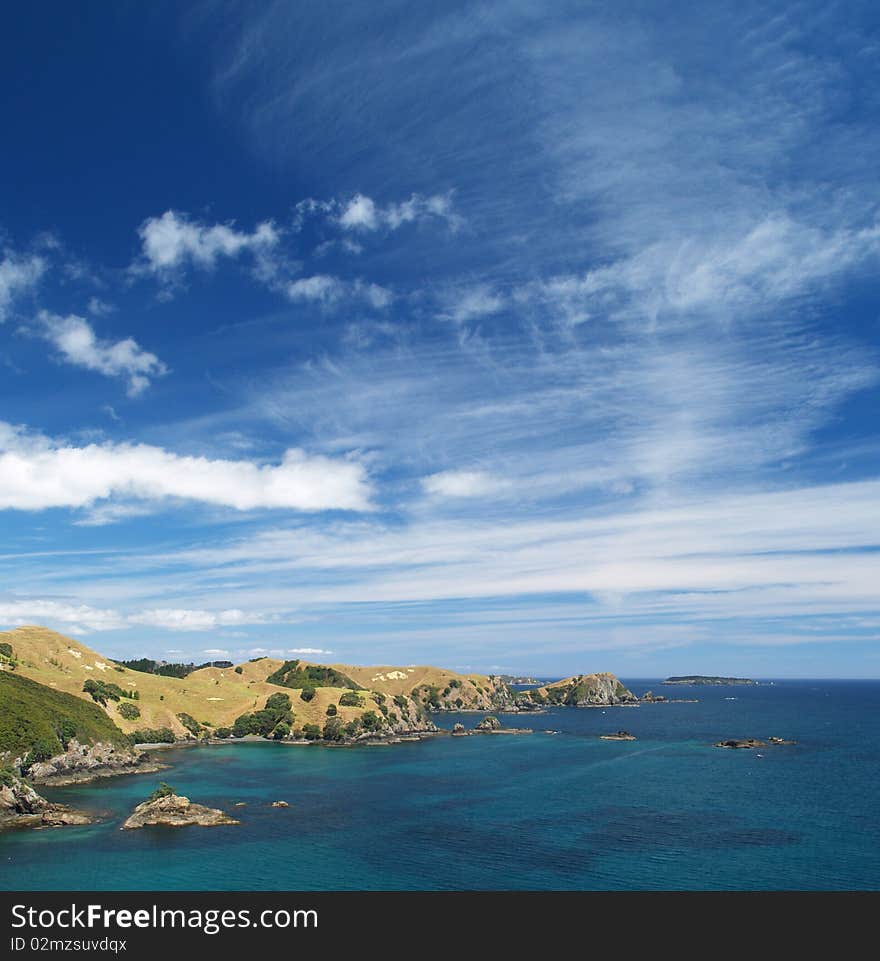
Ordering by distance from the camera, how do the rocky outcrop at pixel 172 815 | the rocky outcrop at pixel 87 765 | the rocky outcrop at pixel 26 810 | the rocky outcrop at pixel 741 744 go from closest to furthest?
the rocky outcrop at pixel 26 810
the rocky outcrop at pixel 172 815
the rocky outcrop at pixel 87 765
the rocky outcrop at pixel 741 744

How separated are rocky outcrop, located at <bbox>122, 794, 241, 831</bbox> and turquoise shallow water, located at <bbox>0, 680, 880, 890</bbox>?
9.25 feet

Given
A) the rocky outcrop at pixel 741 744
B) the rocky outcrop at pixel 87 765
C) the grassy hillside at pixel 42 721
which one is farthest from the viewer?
the rocky outcrop at pixel 741 744

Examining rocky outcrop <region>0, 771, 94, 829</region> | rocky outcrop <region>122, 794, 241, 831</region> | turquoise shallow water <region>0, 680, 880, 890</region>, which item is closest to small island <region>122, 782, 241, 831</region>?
rocky outcrop <region>122, 794, 241, 831</region>

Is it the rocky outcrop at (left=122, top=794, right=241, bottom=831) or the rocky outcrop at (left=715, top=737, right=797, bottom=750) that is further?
the rocky outcrop at (left=715, top=737, right=797, bottom=750)

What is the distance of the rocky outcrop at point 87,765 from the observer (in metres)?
133

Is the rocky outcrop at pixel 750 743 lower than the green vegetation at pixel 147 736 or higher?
lower

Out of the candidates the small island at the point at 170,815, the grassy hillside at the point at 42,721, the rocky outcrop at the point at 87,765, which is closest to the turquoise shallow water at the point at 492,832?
the small island at the point at 170,815

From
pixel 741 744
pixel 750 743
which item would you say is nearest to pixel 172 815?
pixel 741 744

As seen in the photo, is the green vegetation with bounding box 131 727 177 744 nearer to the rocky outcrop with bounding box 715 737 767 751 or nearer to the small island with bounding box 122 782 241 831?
the small island with bounding box 122 782 241 831

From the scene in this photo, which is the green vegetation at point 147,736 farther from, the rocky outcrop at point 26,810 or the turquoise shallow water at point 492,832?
the rocky outcrop at point 26,810

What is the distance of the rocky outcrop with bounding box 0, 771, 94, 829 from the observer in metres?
95.7

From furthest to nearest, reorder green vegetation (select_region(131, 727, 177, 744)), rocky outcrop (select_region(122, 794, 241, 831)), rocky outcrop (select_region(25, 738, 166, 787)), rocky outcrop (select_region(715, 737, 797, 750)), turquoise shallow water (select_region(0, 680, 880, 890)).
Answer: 1. green vegetation (select_region(131, 727, 177, 744))
2. rocky outcrop (select_region(715, 737, 797, 750))
3. rocky outcrop (select_region(25, 738, 166, 787))
4. rocky outcrop (select_region(122, 794, 241, 831))
5. turquoise shallow water (select_region(0, 680, 880, 890))

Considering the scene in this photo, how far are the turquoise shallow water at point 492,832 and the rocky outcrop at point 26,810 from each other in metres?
4.76
